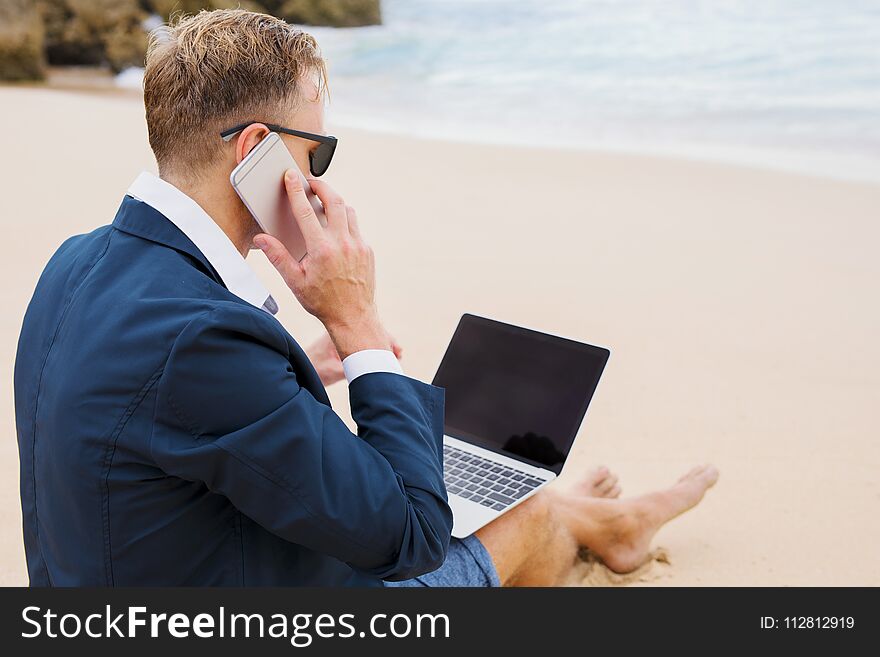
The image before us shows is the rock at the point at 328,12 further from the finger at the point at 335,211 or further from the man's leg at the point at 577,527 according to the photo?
the finger at the point at 335,211

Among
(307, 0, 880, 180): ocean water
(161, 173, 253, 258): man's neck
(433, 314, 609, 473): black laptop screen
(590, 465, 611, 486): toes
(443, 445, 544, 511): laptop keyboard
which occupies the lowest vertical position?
(307, 0, 880, 180): ocean water

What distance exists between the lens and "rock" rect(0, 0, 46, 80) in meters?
13.8

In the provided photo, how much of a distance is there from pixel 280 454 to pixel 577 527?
4.83ft

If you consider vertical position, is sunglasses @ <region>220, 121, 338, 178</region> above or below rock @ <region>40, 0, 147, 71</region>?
above

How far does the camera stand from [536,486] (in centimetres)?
247

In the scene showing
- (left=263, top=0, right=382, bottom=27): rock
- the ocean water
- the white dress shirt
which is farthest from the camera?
(left=263, top=0, right=382, bottom=27): rock

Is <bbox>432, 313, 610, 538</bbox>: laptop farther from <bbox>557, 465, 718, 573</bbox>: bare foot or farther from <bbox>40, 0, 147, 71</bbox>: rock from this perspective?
<bbox>40, 0, 147, 71</bbox>: rock

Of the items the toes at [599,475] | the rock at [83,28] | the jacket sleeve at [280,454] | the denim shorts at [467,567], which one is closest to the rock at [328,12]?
the rock at [83,28]

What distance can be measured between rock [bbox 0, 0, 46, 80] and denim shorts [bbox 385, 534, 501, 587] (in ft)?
44.1

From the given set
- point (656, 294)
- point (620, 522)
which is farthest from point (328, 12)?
point (620, 522)

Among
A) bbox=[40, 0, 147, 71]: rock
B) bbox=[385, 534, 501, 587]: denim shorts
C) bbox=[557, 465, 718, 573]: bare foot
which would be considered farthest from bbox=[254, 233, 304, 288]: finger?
bbox=[40, 0, 147, 71]: rock

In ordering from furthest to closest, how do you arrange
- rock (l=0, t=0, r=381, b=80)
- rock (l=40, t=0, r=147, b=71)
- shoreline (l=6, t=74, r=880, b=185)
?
rock (l=40, t=0, r=147, b=71) < rock (l=0, t=0, r=381, b=80) < shoreline (l=6, t=74, r=880, b=185)

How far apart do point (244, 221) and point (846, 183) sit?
6658 millimetres

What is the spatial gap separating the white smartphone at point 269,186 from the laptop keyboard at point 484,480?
825 millimetres
